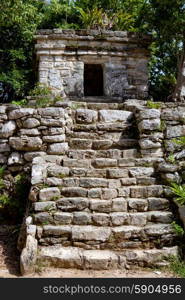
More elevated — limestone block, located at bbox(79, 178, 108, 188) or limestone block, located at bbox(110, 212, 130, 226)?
limestone block, located at bbox(79, 178, 108, 188)

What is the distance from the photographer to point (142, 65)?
10453mm

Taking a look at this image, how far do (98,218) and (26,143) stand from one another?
2277 mm

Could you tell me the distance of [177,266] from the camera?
414 centimetres

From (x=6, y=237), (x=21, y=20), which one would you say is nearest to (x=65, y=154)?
(x=6, y=237)

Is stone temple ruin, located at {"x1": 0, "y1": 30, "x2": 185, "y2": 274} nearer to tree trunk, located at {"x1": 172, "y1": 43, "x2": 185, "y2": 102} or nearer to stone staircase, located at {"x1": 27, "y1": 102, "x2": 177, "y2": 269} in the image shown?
stone staircase, located at {"x1": 27, "y1": 102, "x2": 177, "y2": 269}

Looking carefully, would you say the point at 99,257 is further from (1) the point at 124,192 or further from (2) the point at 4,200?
(2) the point at 4,200

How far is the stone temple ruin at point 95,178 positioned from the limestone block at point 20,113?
19mm

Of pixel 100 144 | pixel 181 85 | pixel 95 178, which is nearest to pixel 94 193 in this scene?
pixel 95 178

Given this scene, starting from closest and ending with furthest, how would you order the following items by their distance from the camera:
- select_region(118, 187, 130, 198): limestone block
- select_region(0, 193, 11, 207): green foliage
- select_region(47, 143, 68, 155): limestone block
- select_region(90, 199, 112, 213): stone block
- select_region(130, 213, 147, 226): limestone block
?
select_region(130, 213, 147, 226): limestone block < select_region(90, 199, 112, 213): stone block < select_region(118, 187, 130, 198): limestone block < select_region(0, 193, 11, 207): green foliage < select_region(47, 143, 68, 155): limestone block

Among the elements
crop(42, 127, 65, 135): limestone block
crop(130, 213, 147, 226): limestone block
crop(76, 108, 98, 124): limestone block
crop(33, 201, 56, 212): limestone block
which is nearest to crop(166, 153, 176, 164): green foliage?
crop(130, 213, 147, 226): limestone block

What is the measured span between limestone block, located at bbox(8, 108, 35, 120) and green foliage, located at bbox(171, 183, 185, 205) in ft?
9.87

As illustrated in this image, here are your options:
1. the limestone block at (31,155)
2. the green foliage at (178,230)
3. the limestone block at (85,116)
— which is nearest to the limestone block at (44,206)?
the limestone block at (31,155)

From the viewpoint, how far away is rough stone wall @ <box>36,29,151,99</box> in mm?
9992

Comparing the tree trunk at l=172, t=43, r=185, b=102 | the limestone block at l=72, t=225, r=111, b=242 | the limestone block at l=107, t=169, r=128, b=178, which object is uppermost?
the tree trunk at l=172, t=43, r=185, b=102
